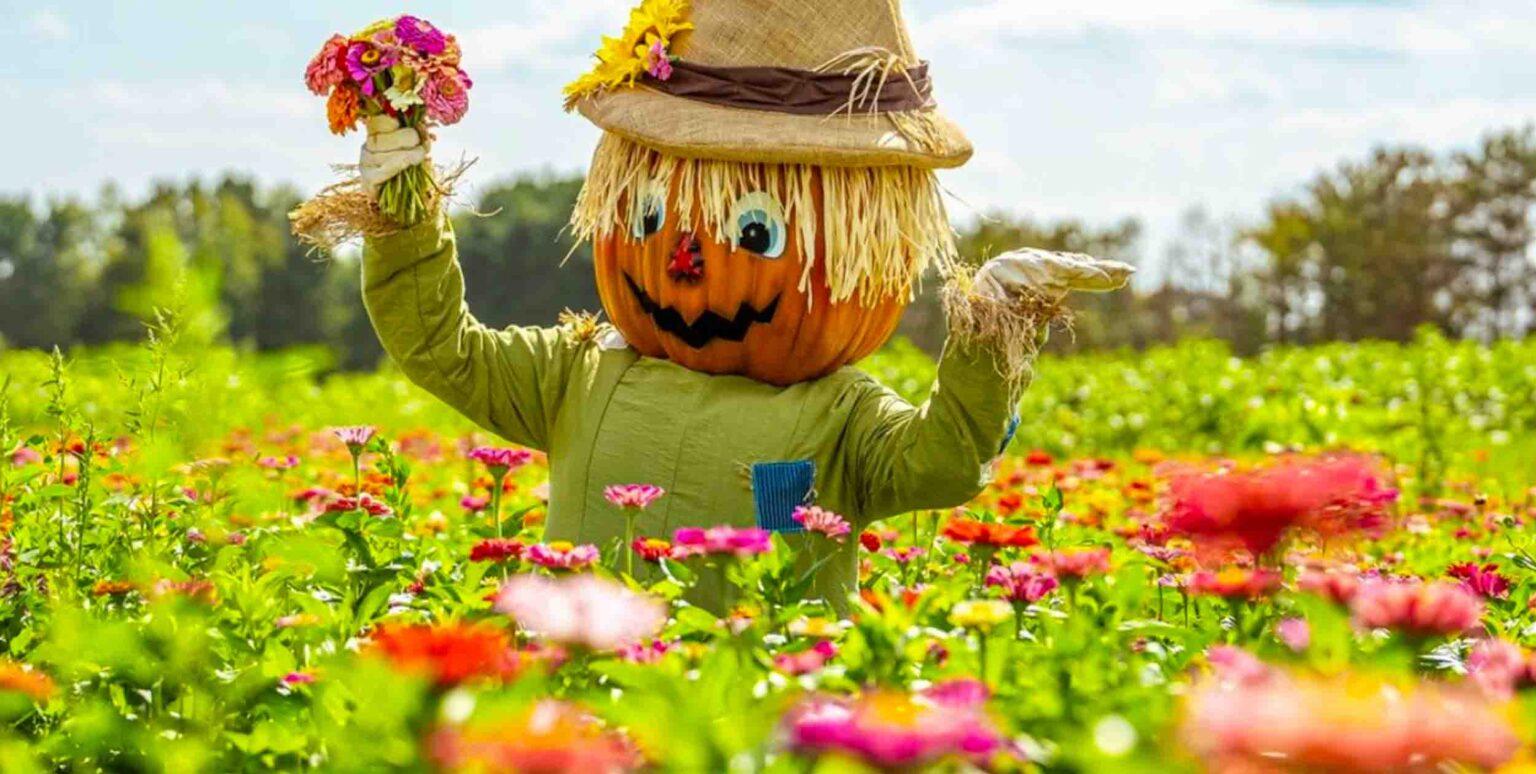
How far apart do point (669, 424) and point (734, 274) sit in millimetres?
261

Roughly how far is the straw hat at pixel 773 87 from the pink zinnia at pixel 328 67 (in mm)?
436

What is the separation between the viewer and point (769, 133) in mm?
2793

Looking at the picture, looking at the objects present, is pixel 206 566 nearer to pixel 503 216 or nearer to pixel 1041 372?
pixel 1041 372

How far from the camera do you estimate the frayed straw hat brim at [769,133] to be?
2.79 meters

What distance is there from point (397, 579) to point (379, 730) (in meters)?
1.12

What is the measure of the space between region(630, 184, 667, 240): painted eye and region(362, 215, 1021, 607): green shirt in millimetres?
221

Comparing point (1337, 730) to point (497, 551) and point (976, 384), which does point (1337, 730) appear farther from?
point (976, 384)

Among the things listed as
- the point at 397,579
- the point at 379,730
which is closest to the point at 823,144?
the point at 397,579

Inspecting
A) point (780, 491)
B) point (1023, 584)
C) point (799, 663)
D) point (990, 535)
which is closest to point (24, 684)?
point (799, 663)

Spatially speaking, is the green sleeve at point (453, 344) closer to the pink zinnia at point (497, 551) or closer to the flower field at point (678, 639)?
the flower field at point (678, 639)

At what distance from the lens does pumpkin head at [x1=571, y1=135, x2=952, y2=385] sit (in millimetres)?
2846

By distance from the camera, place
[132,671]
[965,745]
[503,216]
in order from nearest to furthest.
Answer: [965,745], [132,671], [503,216]

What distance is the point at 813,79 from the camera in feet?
9.33

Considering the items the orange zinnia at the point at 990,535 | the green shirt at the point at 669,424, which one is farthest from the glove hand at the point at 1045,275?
the orange zinnia at the point at 990,535
